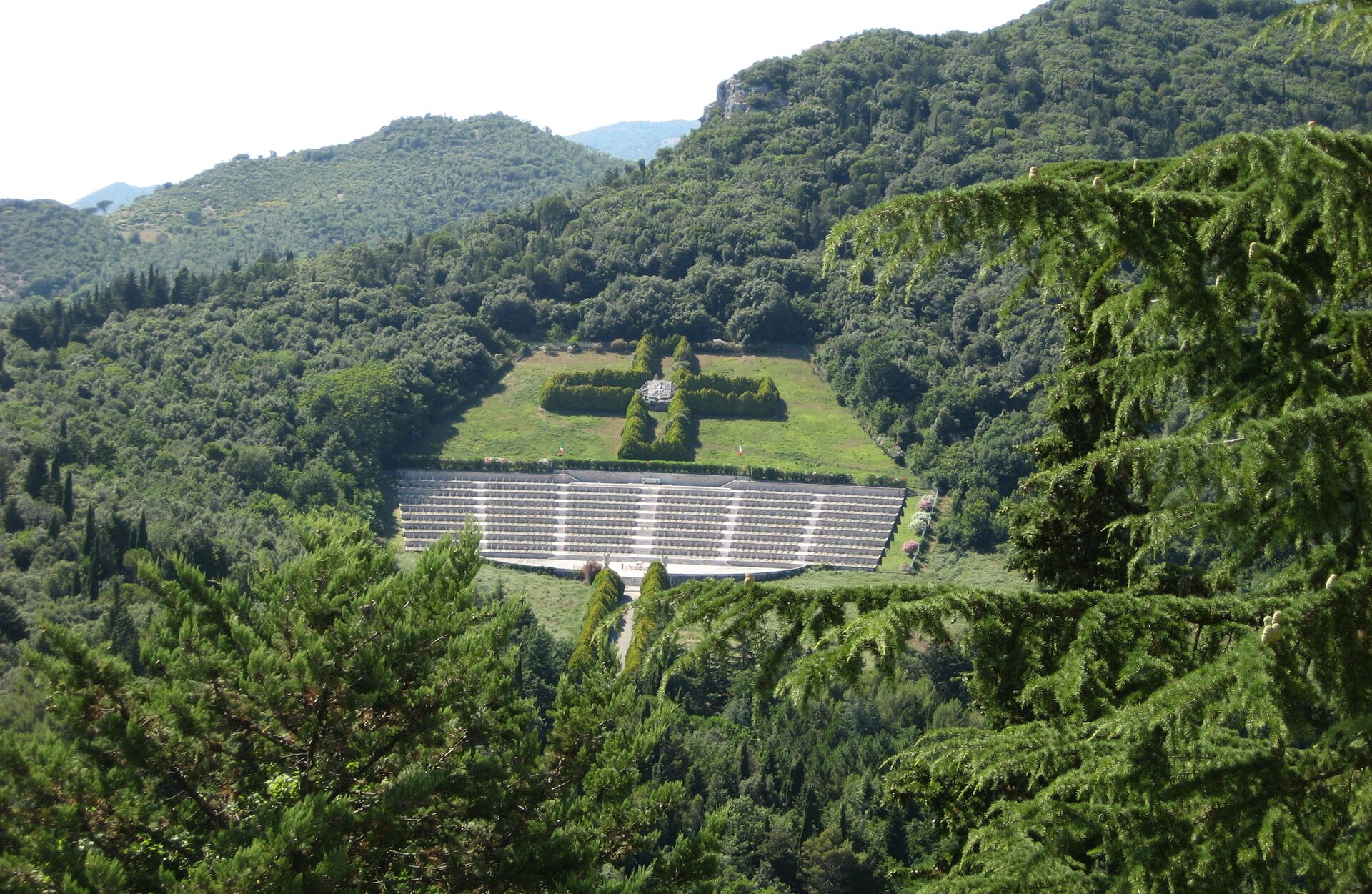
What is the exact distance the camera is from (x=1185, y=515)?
7168mm

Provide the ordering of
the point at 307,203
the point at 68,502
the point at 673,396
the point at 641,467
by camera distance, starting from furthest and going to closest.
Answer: the point at 307,203
the point at 673,396
the point at 641,467
the point at 68,502

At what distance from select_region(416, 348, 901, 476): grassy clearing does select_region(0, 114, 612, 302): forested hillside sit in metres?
49.0

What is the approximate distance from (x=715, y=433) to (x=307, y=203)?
90.2 metres

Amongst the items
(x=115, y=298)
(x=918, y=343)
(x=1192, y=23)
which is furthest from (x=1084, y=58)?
(x=115, y=298)

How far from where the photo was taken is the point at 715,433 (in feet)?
247

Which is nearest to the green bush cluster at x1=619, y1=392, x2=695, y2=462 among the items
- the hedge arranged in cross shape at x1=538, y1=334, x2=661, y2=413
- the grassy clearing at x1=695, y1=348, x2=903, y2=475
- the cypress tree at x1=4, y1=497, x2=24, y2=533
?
the grassy clearing at x1=695, y1=348, x2=903, y2=475

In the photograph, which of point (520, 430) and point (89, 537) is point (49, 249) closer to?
point (520, 430)

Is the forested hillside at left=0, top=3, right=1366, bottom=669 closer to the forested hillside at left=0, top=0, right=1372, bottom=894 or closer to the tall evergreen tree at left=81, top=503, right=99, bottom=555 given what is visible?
the tall evergreen tree at left=81, top=503, right=99, bottom=555

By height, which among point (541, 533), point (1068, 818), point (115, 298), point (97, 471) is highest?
point (1068, 818)

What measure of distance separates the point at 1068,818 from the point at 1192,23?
12349cm

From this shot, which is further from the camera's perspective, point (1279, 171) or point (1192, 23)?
point (1192, 23)

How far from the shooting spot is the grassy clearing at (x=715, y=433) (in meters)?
71.9

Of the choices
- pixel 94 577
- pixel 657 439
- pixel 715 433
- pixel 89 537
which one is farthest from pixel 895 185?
pixel 94 577

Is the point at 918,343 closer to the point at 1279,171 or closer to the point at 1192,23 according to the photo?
the point at 1192,23
